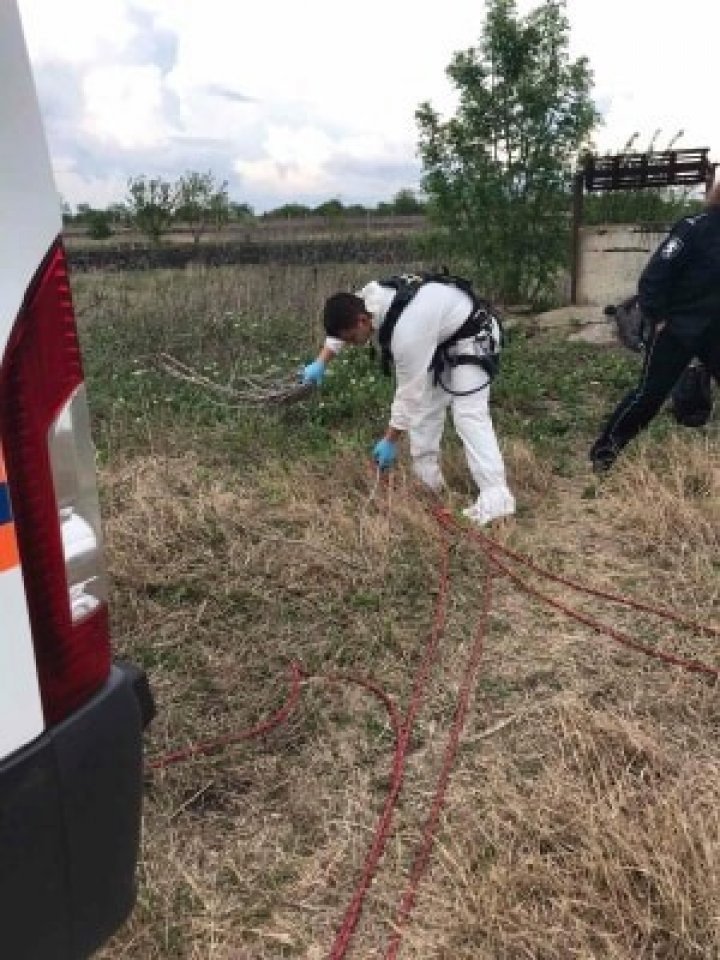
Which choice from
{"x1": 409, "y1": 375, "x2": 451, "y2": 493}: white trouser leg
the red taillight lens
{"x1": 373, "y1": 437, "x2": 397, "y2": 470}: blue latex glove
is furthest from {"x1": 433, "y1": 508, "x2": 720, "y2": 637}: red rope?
the red taillight lens

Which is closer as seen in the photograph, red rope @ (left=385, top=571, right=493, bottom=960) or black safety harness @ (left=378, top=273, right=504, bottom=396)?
red rope @ (left=385, top=571, right=493, bottom=960)

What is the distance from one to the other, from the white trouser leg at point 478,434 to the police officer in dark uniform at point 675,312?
0.88m

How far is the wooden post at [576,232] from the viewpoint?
36.1ft

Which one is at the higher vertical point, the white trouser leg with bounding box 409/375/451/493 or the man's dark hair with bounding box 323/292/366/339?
the man's dark hair with bounding box 323/292/366/339

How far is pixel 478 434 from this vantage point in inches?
179

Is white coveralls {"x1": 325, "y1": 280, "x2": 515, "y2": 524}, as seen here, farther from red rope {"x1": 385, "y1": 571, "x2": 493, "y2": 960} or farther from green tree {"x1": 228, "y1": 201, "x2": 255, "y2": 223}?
green tree {"x1": 228, "y1": 201, "x2": 255, "y2": 223}

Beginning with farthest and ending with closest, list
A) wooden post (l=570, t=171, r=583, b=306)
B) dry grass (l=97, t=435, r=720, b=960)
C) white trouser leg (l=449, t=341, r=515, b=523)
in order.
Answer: wooden post (l=570, t=171, r=583, b=306), white trouser leg (l=449, t=341, r=515, b=523), dry grass (l=97, t=435, r=720, b=960)

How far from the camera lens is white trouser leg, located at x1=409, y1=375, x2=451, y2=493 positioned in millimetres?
4719

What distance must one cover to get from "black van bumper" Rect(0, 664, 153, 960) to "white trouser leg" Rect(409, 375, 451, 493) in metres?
3.36

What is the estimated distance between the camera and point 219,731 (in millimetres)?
2781

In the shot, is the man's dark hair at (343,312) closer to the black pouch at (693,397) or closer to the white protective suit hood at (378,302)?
the white protective suit hood at (378,302)

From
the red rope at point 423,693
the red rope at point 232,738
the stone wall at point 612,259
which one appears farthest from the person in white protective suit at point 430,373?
the stone wall at point 612,259

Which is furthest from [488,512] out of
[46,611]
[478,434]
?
[46,611]

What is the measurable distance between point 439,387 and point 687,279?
1.40m
